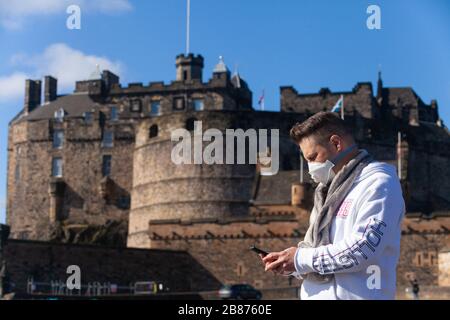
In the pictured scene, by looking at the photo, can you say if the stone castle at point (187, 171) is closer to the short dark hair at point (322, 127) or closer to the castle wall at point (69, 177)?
the castle wall at point (69, 177)

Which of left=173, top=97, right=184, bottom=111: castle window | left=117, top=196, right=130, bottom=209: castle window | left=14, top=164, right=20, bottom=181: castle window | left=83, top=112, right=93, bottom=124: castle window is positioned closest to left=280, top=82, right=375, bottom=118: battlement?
left=173, top=97, right=184, bottom=111: castle window

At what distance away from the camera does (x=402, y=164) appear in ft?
171

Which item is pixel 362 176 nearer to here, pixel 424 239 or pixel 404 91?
pixel 424 239

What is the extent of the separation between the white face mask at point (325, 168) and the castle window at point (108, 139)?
55448mm

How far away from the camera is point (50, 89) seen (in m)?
70.4

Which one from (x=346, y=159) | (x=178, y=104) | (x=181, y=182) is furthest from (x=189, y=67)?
(x=346, y=159)

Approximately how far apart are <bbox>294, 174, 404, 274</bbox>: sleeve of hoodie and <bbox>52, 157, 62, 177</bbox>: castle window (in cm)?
5779

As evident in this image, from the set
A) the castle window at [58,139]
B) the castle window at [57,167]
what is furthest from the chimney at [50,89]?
the castle window at [57,167]

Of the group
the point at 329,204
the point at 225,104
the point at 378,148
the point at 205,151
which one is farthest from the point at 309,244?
the point at 225,104

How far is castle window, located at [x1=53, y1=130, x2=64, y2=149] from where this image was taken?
2421 inches

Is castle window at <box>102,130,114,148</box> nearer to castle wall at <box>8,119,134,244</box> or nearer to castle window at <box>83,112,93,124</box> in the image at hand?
castle wall at <box>8,119,134,244</box>

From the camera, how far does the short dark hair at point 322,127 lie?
400 centimetres
